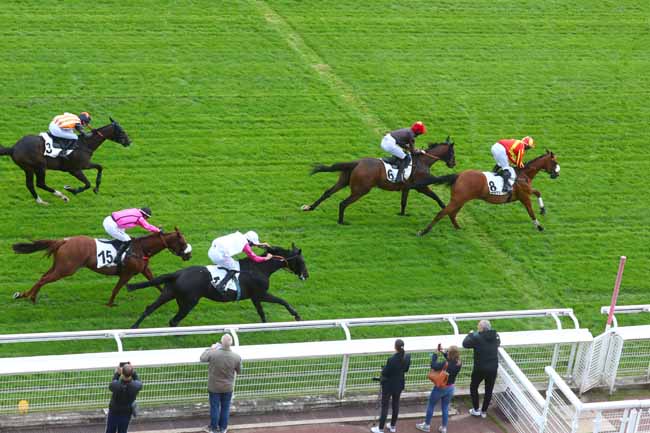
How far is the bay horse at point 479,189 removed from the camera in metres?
14.5

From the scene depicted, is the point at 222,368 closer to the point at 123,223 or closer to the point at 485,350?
the point at 485,350

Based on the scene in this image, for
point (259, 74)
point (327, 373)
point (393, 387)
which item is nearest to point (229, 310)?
point (327, 373)

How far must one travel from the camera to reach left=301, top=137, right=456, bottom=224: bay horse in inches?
569

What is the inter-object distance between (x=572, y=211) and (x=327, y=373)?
6.35 m

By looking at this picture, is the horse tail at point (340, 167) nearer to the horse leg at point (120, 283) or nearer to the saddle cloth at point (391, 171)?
the saddle cloth at point (391, 171)

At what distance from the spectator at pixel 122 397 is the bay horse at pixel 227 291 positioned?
2091mm

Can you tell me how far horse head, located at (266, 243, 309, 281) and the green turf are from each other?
688mm

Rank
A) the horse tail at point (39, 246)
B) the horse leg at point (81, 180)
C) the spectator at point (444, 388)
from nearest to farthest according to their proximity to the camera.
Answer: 1. the spectator at point (444, 388)
2. the horse tail at point (39, 246)
3. the horse leg at point (81, 180)

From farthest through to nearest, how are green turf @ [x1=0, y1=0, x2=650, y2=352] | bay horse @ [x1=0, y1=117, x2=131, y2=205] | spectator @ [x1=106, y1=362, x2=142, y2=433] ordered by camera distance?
1. bay horse @ [x1=0, y1=117, x2=131, y2=205]
2. green turf @ [x1=0, y1=0, x2=650, y2=352]
3. spectator @ [x1=106, y1=362, x2=142, y2=433]

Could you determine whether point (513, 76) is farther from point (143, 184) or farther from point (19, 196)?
point (19, 196)

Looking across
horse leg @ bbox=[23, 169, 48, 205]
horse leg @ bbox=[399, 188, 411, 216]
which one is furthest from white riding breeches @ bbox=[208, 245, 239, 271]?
horse leg @ bbox=[399, 188, 411, 216]

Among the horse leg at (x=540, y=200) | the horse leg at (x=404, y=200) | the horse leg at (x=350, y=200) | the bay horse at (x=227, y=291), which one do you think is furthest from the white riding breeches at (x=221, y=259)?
the horse leg at (x=540, y=200)

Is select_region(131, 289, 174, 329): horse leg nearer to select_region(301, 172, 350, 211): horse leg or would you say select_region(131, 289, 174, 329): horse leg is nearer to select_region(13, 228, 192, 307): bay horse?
select_region(13, 228, 192, 307): bay horse

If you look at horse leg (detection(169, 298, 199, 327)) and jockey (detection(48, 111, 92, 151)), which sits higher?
jockey (detection(48, 111, 92, 151))
